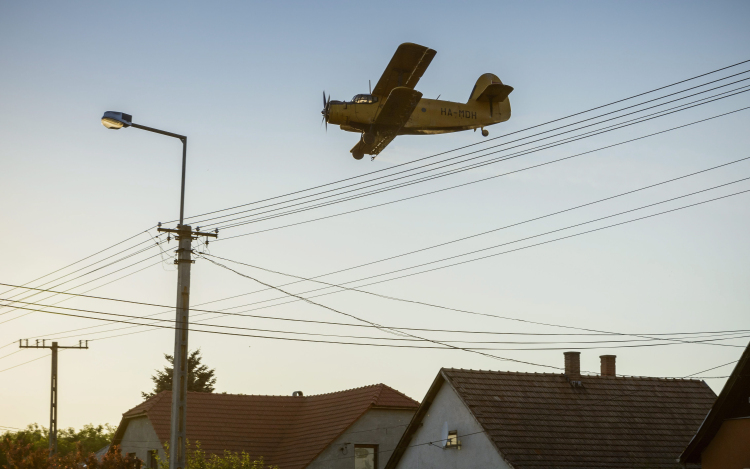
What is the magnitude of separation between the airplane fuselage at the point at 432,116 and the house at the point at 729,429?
417 inches

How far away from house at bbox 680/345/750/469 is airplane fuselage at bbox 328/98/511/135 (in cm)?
1060

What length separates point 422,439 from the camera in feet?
95.9

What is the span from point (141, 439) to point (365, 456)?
10640 mm

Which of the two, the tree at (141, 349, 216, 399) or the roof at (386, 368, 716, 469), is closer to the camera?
the roof at (386, 368, 716, 469)

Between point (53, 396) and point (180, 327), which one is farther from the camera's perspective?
point (53, 396)

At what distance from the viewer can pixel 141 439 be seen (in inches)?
1506

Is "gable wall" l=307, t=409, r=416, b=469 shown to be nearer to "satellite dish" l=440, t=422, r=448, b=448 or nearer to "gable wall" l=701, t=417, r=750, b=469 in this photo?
"satellite dish" l=440, t=422, r=448, b=448

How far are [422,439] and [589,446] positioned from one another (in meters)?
5.68

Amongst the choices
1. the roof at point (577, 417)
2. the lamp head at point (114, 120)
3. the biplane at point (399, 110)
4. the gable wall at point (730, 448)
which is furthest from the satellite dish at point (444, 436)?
the lamp head at point (114, 120)

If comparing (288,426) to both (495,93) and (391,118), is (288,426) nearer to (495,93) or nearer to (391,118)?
(495,93)

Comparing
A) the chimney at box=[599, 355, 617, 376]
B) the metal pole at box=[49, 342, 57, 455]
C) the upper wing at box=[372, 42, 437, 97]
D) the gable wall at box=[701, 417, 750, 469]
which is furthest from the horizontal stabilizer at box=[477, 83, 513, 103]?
the metal pole at box=[49, 342, 57, 455]

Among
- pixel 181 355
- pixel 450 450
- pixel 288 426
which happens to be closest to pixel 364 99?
pixel 181 355

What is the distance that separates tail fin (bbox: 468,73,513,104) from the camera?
86.3 feet

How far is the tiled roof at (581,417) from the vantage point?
86.1 feet
